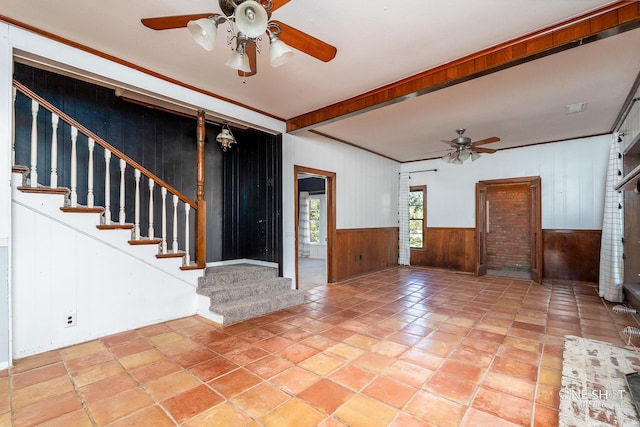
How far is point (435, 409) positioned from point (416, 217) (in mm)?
6336

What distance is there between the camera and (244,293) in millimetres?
4043

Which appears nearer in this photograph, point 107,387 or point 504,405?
point 504,405

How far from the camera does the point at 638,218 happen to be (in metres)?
4.02

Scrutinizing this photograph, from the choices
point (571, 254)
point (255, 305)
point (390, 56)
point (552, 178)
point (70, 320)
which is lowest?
point (255, 305)

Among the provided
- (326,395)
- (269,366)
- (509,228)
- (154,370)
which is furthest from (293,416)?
(509,228)

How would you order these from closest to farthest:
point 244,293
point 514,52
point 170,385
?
point 170,385 < point 514,52 < point 244,293

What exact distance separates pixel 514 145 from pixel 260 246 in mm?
5691

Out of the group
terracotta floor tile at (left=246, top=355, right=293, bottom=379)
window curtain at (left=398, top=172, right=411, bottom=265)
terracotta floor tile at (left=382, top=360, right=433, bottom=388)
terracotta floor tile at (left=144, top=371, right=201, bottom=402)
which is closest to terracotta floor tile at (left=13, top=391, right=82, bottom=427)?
terracotta floor tile at (left=144, top=371, right=201, bottom=402)

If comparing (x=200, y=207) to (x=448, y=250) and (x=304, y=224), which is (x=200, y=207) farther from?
(x=304, y=224)

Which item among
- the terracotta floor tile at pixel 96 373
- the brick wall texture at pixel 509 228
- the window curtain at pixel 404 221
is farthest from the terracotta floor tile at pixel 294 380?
the brick wall texture at pixel 509 228

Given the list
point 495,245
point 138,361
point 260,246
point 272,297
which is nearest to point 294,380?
point 138,361

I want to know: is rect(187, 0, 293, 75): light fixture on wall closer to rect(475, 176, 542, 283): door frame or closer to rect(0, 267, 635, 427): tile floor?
rect(0, 267, 635, 427): tile floor

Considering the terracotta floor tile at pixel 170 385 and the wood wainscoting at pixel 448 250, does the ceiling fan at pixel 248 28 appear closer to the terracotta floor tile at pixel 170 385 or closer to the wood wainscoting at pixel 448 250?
the terracotta floor tile at pixel 170 385

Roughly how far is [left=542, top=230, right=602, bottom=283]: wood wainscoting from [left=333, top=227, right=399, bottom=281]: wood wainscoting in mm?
3234
